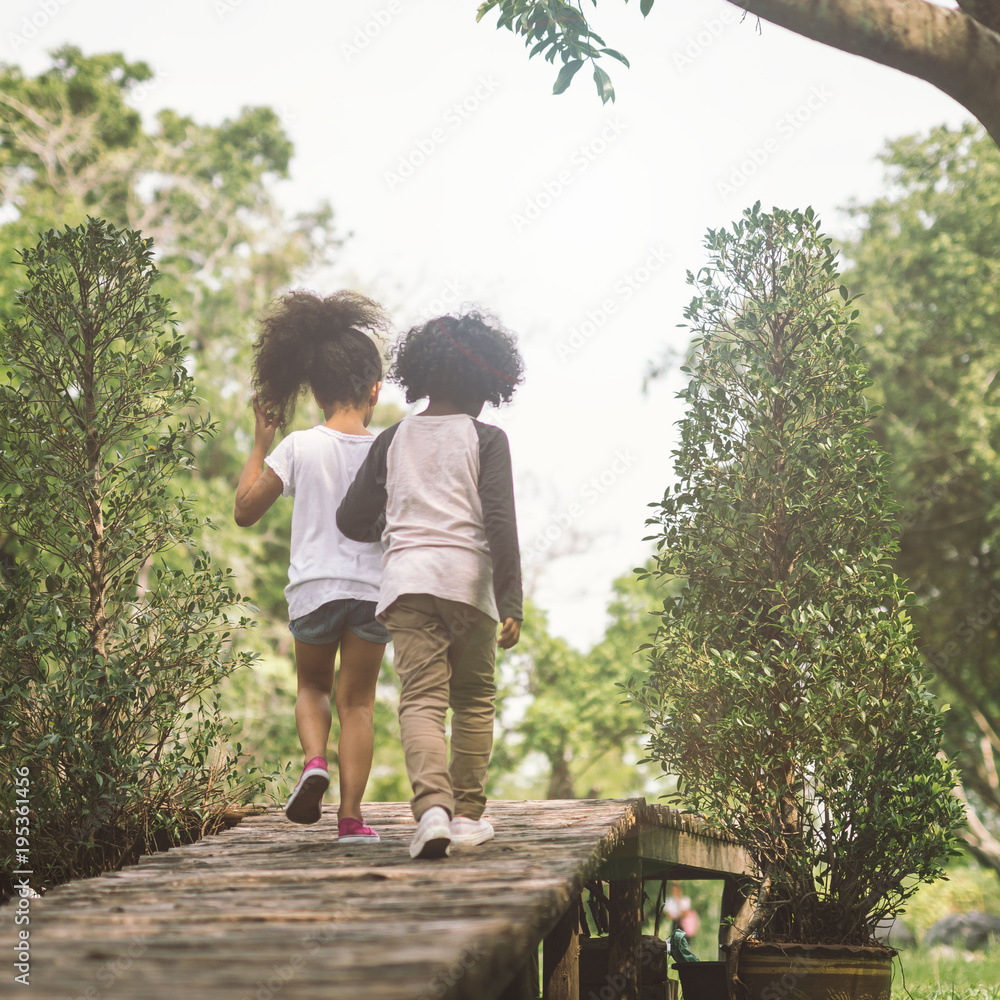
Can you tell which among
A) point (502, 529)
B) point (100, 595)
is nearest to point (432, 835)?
point (502, 529)

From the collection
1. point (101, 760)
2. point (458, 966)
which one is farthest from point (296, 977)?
point (101, 760)

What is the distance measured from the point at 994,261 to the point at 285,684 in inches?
537

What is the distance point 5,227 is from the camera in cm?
1520

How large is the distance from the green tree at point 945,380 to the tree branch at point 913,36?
38.1 ft

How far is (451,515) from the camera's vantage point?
364cm

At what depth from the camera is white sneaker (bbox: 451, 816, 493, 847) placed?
11.8 feet

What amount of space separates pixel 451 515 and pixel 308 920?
1.57 meters

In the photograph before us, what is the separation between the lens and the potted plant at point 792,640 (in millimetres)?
4504

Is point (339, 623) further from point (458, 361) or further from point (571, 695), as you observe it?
point (571, 695)

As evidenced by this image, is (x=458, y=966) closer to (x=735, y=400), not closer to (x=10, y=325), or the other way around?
(x=735, y=400)

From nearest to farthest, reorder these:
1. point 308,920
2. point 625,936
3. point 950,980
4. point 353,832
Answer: point 308,920
point 353,832
point 625,936
point 950,980

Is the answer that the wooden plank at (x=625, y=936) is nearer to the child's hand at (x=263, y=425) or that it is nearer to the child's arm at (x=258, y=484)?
the child's arm at (x=258, y=484)

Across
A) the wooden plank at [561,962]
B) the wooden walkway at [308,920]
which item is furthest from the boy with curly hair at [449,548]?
the wooden plank at [561,962]

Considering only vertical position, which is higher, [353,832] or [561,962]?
[353,832]
